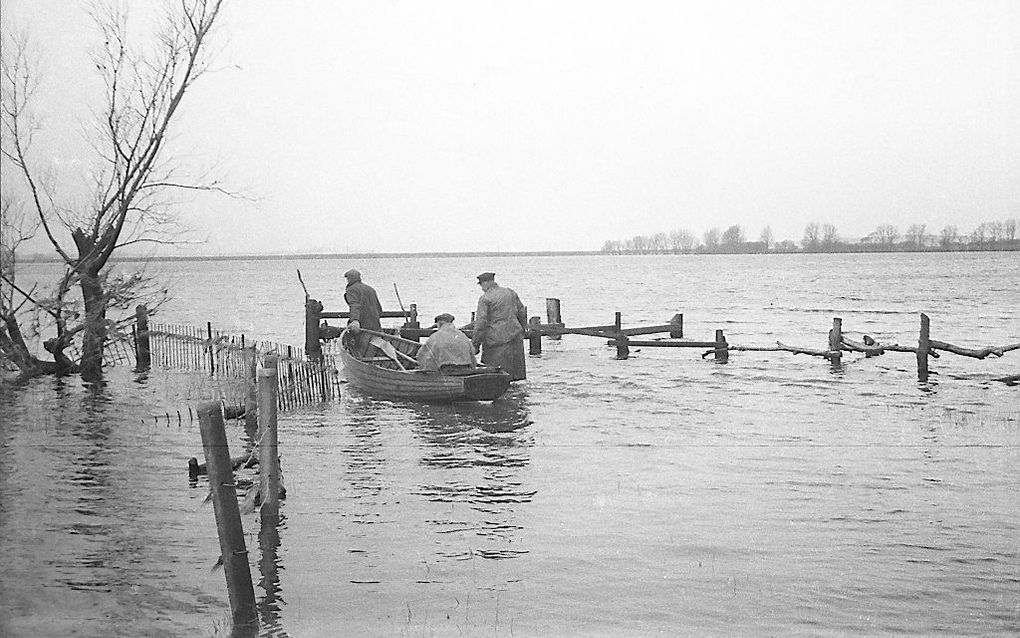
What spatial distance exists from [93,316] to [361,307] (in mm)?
5670

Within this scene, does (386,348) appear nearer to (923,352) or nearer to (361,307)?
(361,307)

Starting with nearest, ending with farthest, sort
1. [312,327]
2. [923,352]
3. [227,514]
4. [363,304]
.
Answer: [227,514] < [363,304] < [923,352] < [312,327]

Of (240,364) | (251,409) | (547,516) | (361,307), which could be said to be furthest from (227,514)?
(240,364)

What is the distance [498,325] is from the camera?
1469 centimetres

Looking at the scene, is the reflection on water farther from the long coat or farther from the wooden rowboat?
the long coat

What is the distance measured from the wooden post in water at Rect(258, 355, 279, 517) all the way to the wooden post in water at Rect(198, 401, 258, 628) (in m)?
1.91

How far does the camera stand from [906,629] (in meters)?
6.11

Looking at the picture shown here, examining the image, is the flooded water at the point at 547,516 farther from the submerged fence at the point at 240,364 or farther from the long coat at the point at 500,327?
the long coat at the point at 500,327

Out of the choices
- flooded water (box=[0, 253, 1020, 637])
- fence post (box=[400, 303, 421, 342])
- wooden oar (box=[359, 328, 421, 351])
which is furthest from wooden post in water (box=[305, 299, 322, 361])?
wooden oar (box=[359, 328, 421, 351])

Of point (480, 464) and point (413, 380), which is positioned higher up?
point (413, 380)

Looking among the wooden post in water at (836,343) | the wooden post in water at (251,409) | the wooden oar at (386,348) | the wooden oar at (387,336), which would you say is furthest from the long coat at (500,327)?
the wooden post in water at (836,343)

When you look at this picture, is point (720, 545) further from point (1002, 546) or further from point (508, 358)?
point (508, 358)

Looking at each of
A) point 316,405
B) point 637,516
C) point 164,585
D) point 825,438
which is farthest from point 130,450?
point 825,438

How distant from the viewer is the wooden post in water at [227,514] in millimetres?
5723
